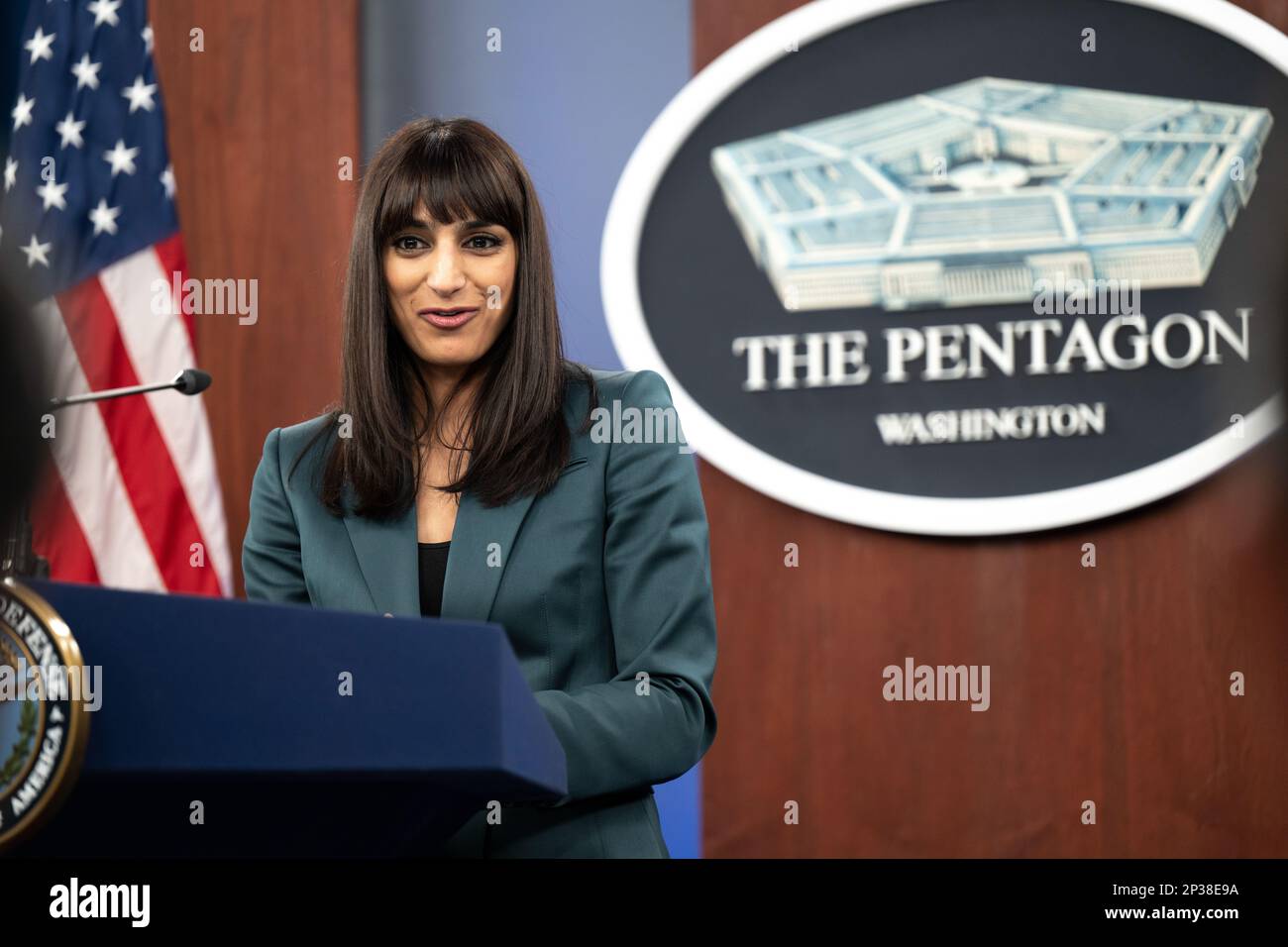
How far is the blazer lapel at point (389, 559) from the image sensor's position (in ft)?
4.75

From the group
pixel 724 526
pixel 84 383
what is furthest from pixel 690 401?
pixel 84 383

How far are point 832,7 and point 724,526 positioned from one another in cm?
122

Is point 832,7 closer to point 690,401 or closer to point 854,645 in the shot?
point 690,401

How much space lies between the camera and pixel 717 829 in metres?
3.47

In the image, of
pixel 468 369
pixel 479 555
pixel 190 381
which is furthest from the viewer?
pixel 190 381

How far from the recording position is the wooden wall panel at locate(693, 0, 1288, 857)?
3184mm

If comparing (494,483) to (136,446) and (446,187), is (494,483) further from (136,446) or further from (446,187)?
(136,446)

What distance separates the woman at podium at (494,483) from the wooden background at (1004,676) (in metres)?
1.92

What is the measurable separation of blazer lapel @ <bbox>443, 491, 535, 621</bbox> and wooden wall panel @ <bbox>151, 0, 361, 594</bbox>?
2.39 meters

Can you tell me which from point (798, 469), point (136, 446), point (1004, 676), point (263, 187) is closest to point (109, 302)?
point (136, 446)

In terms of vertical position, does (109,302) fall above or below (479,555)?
above

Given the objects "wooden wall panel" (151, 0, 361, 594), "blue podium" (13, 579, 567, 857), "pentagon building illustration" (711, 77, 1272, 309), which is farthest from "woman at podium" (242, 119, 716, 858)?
"wooden wall panel" (151, 0, 361, 594)

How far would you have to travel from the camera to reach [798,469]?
134 inches

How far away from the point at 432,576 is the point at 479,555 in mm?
63
